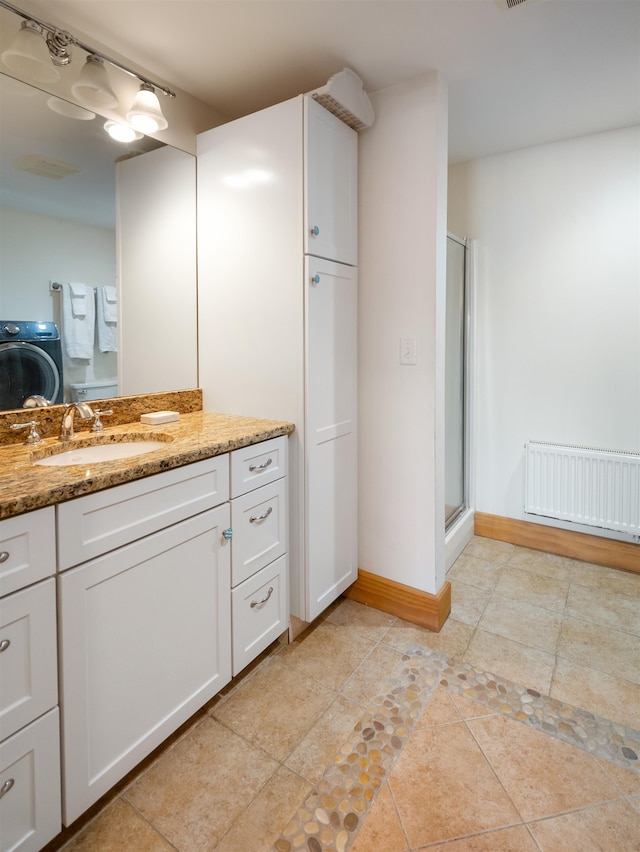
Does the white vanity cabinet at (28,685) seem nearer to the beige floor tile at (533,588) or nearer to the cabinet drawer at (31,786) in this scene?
the cabinet drawer at (31,786)

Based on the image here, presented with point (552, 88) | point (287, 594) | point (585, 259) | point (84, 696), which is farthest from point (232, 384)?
point (585, 259)

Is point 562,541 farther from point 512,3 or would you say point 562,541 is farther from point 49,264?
point 49,264

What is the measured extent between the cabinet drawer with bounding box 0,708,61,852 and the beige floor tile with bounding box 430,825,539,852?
932 millimetres

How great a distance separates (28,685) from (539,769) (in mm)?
1399

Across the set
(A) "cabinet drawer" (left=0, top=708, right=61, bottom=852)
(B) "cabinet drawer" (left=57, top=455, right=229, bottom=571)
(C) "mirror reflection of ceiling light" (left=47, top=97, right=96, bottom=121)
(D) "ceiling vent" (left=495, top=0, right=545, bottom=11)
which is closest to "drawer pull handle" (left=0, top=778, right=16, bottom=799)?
(A) "cabinet drawer" (left=0, top=708, right=61, bottom=852)

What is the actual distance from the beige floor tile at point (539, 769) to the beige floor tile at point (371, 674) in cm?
34

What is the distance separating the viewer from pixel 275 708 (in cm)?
156

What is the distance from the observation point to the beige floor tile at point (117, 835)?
44.3 inches

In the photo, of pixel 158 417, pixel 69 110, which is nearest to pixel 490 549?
pixel 158 417

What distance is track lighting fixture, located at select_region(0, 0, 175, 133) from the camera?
4.64 feet

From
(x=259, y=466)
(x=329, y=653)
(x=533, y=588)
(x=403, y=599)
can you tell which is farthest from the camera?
(x=533, y=588)

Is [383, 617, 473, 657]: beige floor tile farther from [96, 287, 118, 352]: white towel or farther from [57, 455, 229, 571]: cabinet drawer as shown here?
[96, 287, 118, 352]: white towel

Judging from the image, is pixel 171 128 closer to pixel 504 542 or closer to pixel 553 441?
pixel 553 441

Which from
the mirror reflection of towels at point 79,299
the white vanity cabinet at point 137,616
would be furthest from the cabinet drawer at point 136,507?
the mirror reflection of towels at point 79,299
